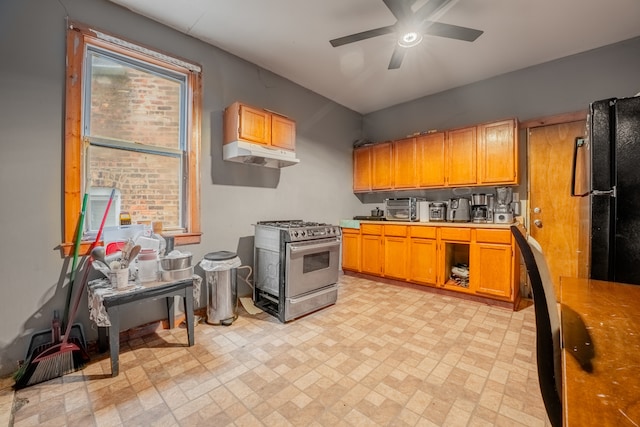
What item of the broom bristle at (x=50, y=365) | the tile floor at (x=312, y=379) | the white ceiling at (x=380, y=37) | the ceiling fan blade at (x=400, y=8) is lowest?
the tile floor at (x=312, y=379)

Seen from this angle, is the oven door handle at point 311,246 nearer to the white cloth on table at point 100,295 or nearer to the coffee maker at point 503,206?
the white cloth on table at point 100,295

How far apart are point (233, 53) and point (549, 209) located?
14.0 feet

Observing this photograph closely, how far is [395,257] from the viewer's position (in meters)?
3.85

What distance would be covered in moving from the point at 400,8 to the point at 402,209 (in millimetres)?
2735

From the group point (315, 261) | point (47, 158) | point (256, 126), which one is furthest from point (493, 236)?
A: point (47, 158)

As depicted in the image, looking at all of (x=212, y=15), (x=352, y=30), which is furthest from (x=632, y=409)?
(x=212, y=15)

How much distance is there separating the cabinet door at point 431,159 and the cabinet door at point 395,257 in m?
0.93

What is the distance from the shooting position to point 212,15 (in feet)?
8.01

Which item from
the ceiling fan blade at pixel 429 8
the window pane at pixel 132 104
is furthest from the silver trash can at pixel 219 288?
the ceiling fan blade at pixel 429 8

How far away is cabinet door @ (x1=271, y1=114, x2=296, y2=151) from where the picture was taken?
310cm

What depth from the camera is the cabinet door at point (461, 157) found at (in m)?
3.49

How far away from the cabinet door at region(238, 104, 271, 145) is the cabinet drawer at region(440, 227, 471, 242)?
8.12ft

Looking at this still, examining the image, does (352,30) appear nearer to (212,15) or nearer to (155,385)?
(212,15)

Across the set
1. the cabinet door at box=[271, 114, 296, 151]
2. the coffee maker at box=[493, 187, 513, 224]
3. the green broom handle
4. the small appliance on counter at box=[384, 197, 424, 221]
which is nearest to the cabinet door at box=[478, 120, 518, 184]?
the coffee maker at box=[493, 187, 513, 224]
